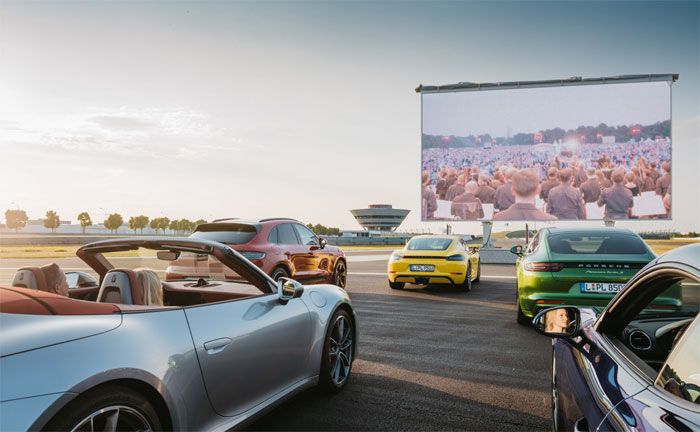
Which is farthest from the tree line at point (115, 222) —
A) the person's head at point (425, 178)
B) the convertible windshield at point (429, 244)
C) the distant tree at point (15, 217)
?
the convertible windshield at point (429, 244)

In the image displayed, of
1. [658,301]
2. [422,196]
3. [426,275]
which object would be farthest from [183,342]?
[422,196]

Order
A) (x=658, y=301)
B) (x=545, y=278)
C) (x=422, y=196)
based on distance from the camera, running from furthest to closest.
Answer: (x=422, y=196)
(x=545, y=278)
(x=658, y=301)

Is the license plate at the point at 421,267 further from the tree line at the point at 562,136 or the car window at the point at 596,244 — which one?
the tree line at the point at 562,136

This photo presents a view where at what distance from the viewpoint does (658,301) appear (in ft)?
17.1

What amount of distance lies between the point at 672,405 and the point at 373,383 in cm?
346

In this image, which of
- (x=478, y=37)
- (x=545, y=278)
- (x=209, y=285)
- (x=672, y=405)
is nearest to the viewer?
(x=672, y=405)

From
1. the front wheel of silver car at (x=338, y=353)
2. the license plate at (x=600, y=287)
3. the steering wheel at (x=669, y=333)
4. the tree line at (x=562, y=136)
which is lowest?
the front wheel of silver car at (x=338, y=353)

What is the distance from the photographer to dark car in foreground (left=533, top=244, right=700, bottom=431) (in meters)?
1.53

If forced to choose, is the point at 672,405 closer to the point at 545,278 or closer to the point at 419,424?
the point at 419,424

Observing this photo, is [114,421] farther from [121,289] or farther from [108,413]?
[121,289]

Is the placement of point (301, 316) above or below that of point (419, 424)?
above

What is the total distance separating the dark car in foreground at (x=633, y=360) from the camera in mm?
1532

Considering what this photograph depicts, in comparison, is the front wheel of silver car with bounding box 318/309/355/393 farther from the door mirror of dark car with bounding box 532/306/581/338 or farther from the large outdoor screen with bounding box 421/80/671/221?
the large outdoor screen with bounding box 421/80/671/221

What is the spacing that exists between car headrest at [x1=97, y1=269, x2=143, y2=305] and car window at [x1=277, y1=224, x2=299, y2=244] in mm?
7405
